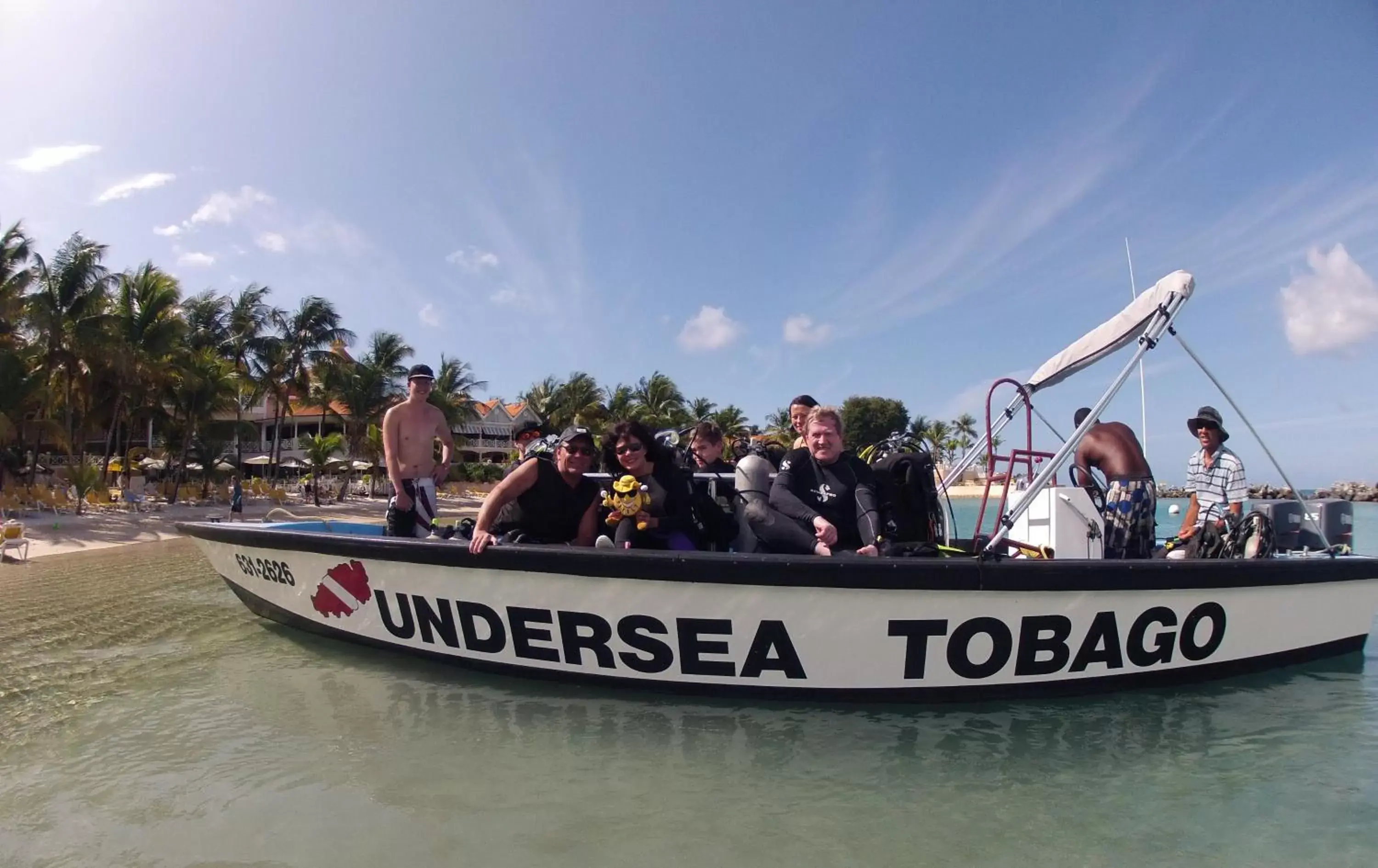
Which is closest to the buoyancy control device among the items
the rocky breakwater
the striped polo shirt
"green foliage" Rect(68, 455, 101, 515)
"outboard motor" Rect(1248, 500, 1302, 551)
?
the striped polo shirt

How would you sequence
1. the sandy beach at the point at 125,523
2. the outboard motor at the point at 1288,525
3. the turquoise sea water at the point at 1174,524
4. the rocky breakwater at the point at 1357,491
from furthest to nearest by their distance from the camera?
the rocky breakwater at the point at 1357,491 → the sandy beach at the point at 125,523 → the turquoise sea water at the point at 1174,524 → the outboard motor at the point at 1288,525

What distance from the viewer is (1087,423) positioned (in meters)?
4.10

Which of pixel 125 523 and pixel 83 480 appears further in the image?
pixel 83 480

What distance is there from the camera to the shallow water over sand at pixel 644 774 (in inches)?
101

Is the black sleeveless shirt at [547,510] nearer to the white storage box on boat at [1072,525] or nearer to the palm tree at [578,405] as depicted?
the white storage box on boat at [1072,525]

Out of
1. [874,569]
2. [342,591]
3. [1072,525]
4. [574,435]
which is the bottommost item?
[342,591]

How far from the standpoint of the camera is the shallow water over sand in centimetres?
255

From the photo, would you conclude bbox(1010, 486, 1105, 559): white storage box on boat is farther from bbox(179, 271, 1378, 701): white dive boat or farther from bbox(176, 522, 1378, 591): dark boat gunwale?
bbox(176, 522, 1378, 591): dark boat gunwale

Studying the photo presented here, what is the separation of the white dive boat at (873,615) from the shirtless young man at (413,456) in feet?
2.71

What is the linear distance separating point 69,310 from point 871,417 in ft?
189

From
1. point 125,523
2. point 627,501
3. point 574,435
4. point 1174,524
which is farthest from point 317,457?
point 1174,524

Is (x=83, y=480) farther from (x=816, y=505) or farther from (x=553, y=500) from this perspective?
(x=816, y=505)

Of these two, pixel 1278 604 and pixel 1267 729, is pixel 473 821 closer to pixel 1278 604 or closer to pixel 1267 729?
pixel 1267 729

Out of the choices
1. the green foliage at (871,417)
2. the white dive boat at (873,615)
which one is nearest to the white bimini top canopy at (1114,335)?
the white dive boat at (873,615)
